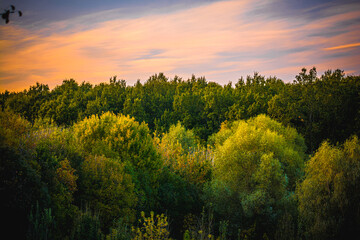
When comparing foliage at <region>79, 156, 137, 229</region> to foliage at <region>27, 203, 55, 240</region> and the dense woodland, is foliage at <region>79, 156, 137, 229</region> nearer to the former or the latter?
the dense woodland

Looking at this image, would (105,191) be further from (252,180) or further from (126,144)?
(252,180)

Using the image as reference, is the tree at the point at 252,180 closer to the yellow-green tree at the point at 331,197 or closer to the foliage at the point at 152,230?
the yellow-green tree at the point at 331,197

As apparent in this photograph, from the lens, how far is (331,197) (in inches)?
902

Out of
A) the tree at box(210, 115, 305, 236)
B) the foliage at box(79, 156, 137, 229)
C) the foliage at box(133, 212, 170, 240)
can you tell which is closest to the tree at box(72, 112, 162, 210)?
the foliage at box(79, 156, 137, 229)

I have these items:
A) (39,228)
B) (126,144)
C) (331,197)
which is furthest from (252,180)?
(39,228)

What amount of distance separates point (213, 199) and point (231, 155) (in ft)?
16.1

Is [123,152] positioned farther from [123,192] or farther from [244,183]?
[244,183]

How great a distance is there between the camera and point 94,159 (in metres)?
20.8

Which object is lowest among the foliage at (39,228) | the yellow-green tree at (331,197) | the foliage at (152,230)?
the yellow-green tree at (331,197)

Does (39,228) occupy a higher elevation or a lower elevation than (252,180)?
higher

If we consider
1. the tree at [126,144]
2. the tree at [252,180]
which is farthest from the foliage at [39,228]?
the tree at [252,180]

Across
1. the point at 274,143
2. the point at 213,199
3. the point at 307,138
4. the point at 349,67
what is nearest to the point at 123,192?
the point at 213,199

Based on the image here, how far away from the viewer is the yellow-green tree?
21.2 meters

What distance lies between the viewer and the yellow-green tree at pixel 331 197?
2116cm
